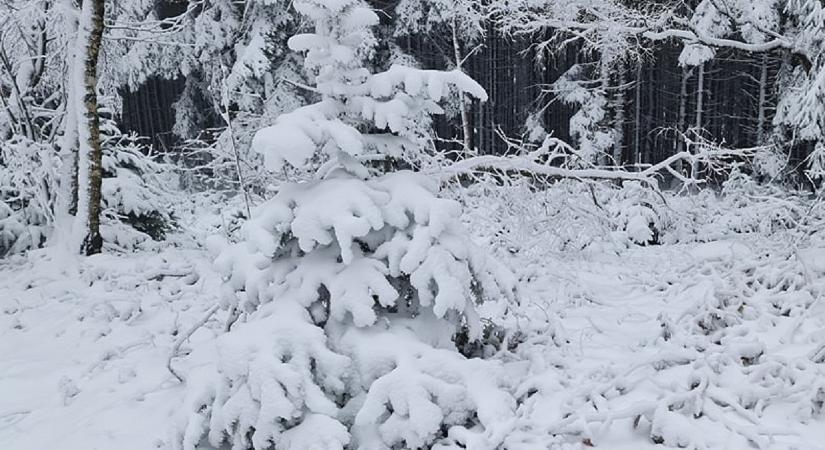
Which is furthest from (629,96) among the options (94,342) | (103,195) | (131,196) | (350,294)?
(350,294)

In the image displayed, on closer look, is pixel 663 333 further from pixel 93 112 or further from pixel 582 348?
pixel 93 112

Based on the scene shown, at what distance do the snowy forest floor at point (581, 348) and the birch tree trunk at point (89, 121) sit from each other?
83 centimetres

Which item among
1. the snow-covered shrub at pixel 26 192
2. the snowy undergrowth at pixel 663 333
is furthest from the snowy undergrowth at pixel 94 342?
the snowy undergrowth at pixel 663 333

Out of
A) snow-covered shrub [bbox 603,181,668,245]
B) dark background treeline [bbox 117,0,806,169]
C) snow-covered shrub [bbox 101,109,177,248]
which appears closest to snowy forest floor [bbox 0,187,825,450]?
snow-covered shrub [bbox 603,181,668,245]

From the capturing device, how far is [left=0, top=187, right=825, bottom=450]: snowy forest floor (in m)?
3.90

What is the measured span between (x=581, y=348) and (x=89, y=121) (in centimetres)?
806

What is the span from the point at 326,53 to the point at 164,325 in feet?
13.7

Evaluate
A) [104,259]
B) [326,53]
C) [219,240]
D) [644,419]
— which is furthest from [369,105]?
[104,259]

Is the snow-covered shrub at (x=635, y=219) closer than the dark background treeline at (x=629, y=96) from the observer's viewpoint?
Yes

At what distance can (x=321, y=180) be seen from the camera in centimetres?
455

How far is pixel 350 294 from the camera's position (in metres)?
4.13

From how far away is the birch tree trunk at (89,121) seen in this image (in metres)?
9.15

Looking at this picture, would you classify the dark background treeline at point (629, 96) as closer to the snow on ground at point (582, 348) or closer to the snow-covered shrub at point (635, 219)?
the snow-covered shrub at point (635, 219)

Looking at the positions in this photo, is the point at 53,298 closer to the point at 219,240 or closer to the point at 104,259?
the point at 104,259
